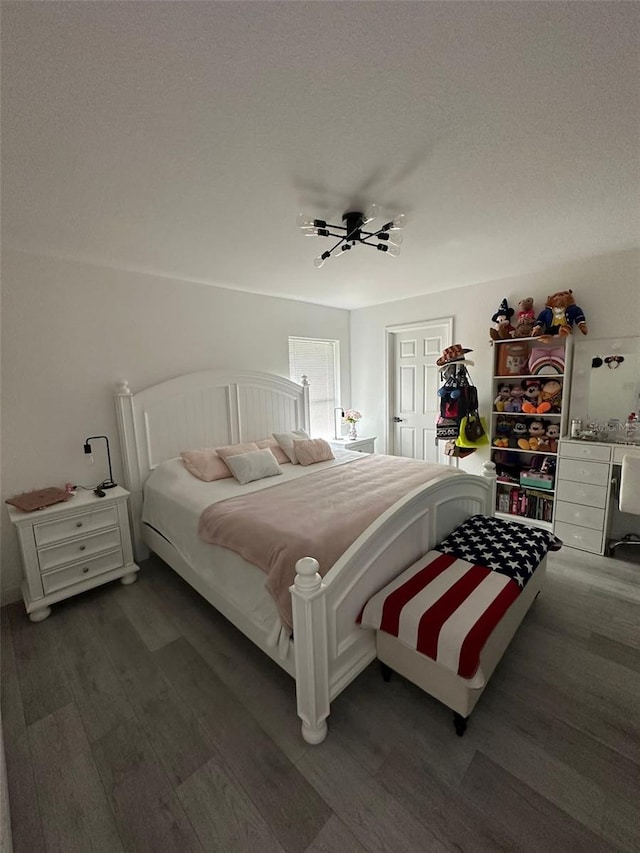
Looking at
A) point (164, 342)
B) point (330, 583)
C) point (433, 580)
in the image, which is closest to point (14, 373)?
point (164, 342)

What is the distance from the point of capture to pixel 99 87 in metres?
1.09

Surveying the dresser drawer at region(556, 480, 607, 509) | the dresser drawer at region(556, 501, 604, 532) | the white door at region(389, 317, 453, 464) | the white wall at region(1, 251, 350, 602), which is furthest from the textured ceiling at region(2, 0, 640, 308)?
the dresser drawer at region(556, 501, 604, 532)

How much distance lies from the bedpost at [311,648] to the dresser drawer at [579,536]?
2.56 m

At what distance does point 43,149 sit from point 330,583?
6.74 ft

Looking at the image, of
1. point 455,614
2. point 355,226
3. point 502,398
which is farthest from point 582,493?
point 355,226

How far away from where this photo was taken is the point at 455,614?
1.46 m

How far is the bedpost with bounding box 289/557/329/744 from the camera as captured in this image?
1.32 metres

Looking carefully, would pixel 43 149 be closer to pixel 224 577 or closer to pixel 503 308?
pixel 224 577

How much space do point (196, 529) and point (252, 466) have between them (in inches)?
27.9

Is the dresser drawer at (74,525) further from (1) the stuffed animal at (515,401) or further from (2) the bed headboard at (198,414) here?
(1) the stuffed animal at (515,401)

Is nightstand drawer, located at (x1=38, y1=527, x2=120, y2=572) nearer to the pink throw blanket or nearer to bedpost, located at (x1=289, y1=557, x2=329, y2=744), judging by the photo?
the pink throw blanket

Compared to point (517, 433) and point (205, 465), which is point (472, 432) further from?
point (205, 465)

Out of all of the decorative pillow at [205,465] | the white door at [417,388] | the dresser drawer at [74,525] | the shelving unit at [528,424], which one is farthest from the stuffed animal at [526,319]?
the dresser drawer at [74,525]

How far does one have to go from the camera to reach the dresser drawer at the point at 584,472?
2.74 metres
